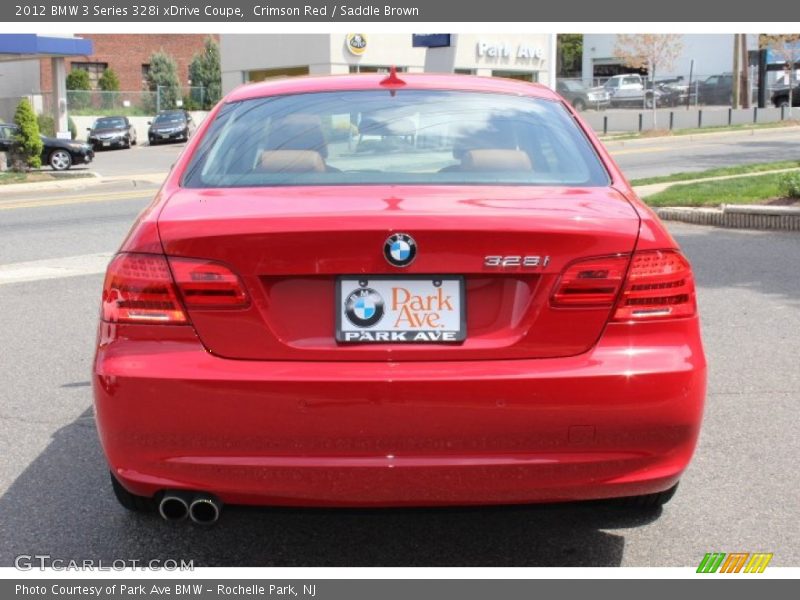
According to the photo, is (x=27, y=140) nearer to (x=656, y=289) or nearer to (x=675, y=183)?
(x=675, y=183)

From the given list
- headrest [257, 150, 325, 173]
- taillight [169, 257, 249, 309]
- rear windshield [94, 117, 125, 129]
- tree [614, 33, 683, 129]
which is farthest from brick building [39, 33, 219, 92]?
taillight [169, 257, 249, 309]

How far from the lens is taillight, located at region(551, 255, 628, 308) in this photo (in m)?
3.35

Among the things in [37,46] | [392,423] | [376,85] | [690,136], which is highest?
[37,46]

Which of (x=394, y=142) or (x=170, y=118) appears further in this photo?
(x=170, y=118)

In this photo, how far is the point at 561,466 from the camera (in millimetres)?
3316

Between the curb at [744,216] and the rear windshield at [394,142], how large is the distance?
8938mm

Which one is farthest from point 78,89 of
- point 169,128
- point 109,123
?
point 109,123

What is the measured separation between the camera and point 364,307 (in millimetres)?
3312

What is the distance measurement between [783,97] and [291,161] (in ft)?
171

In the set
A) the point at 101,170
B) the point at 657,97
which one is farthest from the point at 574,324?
the point at 657,97

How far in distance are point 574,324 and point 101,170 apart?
3200 cm

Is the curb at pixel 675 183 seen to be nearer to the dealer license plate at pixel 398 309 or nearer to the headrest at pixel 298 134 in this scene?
the headrest at pixel 298 134

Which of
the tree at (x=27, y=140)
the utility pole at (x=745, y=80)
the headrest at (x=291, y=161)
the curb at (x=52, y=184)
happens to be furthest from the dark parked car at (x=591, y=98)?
the headrest at (x=291, y=161)
